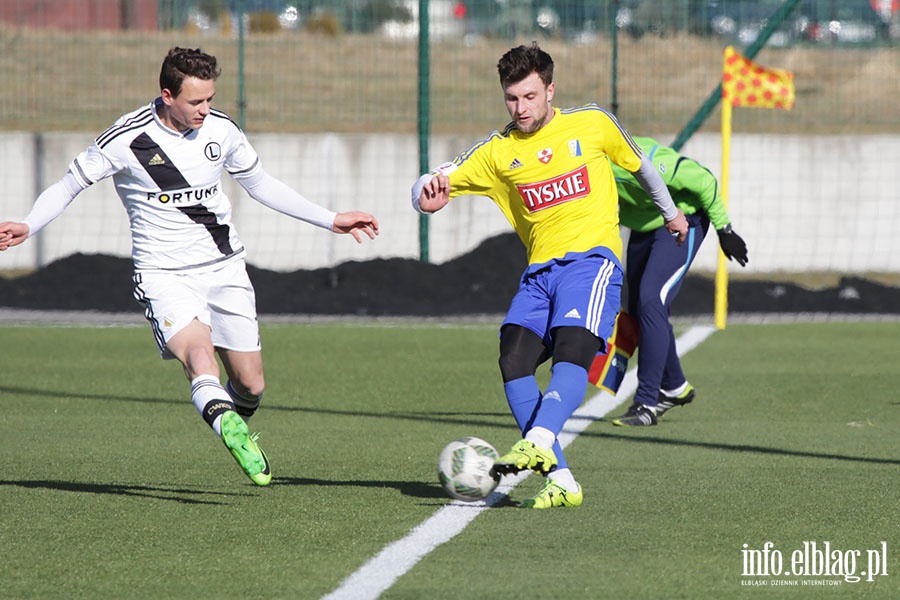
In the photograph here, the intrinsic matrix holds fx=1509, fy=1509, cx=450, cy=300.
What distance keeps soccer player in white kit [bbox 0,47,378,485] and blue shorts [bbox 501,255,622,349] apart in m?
0.86

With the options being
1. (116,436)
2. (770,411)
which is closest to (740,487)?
(770,411)

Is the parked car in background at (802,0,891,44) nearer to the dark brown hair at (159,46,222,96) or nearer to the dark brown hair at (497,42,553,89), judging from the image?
the dark brown hair at (497,42,553,89)

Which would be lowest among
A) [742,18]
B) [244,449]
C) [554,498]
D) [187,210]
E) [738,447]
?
[738,447]

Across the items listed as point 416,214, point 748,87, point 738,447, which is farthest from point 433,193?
point 416,214

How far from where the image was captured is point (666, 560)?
5348mm

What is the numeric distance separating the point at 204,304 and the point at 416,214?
10.7 meters

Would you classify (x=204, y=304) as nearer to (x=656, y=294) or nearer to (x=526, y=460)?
(x=526, y=460)

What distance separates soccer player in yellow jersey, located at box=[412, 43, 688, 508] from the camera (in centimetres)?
654

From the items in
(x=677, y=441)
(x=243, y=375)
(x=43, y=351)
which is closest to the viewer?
(x=243, y=375)

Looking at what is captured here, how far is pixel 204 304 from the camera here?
7.07m

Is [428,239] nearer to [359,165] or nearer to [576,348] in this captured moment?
[359,165]

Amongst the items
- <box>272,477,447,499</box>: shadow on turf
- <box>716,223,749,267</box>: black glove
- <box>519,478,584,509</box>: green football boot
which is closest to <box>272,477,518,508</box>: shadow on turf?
<box>272,477,447,499</box>: shadow on turf

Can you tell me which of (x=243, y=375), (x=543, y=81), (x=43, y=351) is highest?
(x=543, y=81)

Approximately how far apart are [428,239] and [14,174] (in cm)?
505
